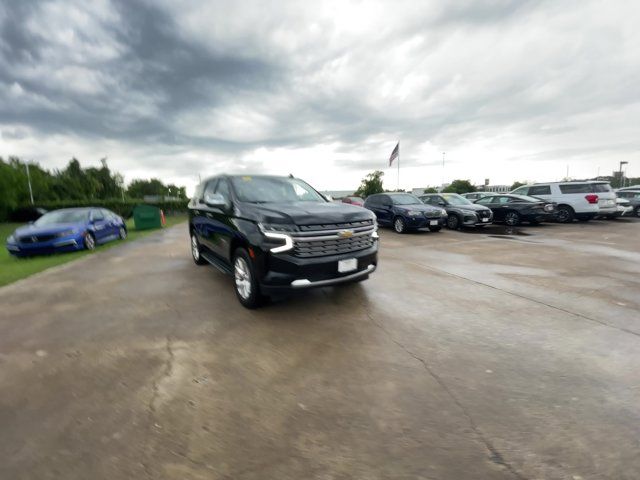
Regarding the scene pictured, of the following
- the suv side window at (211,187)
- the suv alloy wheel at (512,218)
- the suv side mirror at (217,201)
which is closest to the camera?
the suv side mirror at (217,201)

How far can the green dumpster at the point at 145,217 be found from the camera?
15.6 metres

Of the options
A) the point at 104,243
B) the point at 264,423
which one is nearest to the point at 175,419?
the point at 264,423

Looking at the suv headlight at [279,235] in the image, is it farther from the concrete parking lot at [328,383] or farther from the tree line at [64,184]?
the tree line at [64,184]

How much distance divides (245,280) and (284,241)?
965mm

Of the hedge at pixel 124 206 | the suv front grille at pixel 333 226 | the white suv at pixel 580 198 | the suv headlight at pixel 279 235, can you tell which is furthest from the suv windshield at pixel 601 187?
the hedge at pixel 124 206

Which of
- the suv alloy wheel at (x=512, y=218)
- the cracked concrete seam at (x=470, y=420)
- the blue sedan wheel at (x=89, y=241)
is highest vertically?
the blue sedan wheel at (x=89, y=241)

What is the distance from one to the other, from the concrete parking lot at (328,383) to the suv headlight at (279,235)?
3.05 ft

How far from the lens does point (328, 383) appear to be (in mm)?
2594

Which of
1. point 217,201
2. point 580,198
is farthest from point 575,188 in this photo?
point 217,201

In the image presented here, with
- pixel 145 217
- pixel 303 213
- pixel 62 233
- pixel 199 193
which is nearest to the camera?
pixel 303 213

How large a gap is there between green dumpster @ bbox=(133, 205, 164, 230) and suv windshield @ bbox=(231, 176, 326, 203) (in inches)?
503

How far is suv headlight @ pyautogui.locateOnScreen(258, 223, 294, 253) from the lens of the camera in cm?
364

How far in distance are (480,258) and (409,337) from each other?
485 centimetres

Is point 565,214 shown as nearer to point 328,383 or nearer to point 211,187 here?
point 211,187
